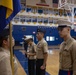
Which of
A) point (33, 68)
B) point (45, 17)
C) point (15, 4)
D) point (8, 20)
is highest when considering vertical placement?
point (15, 4)

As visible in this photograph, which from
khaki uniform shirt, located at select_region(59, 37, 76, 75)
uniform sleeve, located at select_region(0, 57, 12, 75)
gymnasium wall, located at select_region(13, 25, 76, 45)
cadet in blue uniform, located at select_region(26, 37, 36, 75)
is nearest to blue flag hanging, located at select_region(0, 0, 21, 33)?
uniform sleeve, located at select_region(0, 57, 12, 75)

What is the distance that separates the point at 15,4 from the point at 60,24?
0.97 metres

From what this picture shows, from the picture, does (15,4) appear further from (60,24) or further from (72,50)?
(72,50)

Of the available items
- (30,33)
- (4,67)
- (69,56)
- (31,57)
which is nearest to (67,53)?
(69,56)

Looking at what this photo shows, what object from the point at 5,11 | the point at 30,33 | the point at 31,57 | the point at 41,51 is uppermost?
the point at 5,11

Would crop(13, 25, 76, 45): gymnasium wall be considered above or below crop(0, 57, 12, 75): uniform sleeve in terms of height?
below

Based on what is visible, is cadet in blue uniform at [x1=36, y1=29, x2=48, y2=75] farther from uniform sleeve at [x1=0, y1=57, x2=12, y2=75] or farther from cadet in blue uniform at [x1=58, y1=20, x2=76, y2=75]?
uniform sleeve at [x1=0, y1=57, x2=12, y2=75]

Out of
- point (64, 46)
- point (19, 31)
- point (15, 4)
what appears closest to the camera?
point (15, 4)

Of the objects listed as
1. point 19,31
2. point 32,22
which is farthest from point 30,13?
point 19,31

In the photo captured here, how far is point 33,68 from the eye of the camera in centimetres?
590

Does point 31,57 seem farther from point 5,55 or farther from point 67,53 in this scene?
point 5,55

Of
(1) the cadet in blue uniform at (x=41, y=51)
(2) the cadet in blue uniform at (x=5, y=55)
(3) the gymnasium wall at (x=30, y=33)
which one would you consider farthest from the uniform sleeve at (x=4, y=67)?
(3) the gymnasium wall at (x=30, y=33)

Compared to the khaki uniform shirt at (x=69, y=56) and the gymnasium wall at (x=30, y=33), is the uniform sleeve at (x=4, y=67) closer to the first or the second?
the khaki uniform shirt at (x=69, y=56)

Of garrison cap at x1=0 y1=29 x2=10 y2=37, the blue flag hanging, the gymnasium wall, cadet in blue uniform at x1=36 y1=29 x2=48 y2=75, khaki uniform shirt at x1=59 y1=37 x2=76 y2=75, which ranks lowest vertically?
the gymnasium wall
